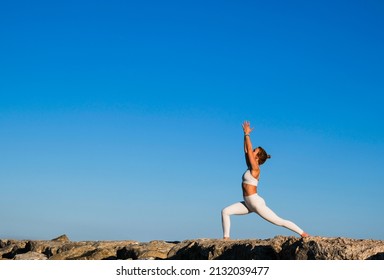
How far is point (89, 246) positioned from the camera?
13.5 m

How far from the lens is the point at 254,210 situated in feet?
36.6

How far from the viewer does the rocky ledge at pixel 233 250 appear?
797 cm

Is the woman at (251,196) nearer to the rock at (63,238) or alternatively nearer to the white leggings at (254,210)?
the white leggings at (254,210)

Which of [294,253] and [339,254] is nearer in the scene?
[339,254]

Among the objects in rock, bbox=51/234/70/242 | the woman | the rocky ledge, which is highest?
the woman

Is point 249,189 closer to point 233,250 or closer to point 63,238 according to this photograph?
point 233,250

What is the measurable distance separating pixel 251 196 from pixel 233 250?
1.38m

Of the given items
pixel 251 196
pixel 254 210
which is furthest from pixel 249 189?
pixel 254 210

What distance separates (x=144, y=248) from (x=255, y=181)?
9.64ft

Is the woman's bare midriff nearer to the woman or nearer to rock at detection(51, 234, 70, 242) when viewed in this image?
the woman

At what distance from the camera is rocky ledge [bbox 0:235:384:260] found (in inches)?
314

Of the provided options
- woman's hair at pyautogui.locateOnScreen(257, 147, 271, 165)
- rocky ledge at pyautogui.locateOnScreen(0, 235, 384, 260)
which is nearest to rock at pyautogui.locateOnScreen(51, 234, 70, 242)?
rocky ledge at pyautogui.locateOnScreen(0, 235, 384, 260)
